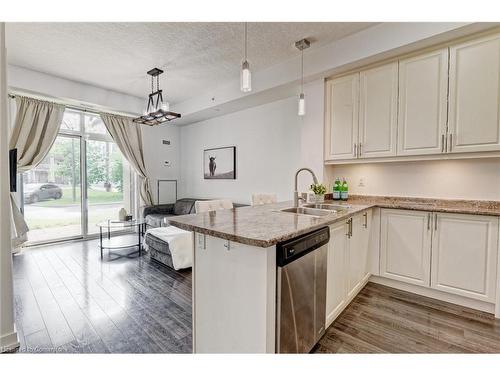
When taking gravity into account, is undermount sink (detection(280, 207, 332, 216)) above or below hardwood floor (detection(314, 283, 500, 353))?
above

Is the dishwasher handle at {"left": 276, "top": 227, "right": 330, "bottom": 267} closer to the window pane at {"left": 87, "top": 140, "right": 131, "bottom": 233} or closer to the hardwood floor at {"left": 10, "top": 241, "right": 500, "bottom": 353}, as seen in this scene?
the hardwood floor at {"left": 10, "top": 241, "right": 500, "bottom": 353}

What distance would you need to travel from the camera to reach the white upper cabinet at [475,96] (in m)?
2.14

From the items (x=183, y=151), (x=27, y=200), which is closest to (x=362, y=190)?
(x=183, y=151)

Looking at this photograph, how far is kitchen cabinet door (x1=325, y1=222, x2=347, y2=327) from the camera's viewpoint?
182cm

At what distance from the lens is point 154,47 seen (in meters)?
2.97

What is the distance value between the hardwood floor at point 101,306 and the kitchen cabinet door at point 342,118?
254cm

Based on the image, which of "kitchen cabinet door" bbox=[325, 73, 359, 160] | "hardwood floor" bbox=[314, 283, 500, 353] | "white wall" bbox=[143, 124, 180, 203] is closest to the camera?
"hardwood floor" bbox=[314, 283, 500, 353]

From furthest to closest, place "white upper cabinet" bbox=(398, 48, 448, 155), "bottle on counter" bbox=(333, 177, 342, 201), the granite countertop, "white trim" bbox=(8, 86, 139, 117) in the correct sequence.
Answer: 1. "white trim" bbox=(8, 86, 139, 117)
2. "bottle on counter" bbox=(333, 177, 342, 201)
3. "white upper cabinet" bbox=(398, 48, 448, 155)
4. the granite countertop

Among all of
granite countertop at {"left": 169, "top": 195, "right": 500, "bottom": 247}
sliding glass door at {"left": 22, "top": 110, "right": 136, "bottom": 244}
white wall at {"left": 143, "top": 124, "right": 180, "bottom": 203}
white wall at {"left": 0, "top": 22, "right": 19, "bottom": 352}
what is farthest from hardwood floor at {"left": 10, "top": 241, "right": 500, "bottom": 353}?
white wall at {"left": 143, "top": 124, "right": 180, "bottom": 203}

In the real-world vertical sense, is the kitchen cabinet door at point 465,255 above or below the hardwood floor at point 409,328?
above

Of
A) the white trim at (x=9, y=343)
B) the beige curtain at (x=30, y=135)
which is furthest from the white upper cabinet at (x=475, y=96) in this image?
the beige curtain at (x=30, y=135)

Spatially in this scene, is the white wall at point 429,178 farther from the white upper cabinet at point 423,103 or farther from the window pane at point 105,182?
the window pane at point 105,182

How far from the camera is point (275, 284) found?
1265 millimetres

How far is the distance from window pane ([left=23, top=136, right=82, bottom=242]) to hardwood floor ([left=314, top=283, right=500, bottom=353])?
5.13 metres
